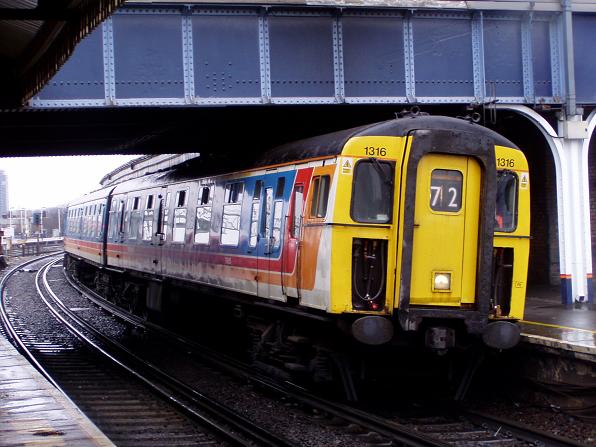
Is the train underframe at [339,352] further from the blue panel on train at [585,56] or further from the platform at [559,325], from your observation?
the blue panel on train at [585,56]

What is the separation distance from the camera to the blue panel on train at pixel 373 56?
14273mm

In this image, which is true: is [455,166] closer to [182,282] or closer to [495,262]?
[495,262]

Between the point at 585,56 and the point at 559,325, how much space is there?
618 cm

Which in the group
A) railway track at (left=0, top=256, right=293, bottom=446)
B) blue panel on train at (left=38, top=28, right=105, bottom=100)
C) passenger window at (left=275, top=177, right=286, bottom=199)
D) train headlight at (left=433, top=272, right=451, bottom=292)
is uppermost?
blue panel on train at (left=38, top=28, right=105, bottom=100)

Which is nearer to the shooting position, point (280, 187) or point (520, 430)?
point (520, 430)

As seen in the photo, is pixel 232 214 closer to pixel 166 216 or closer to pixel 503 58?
pixel 166 216

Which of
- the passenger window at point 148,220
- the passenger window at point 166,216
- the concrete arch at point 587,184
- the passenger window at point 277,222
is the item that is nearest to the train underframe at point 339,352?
the passenger window at point 277,222

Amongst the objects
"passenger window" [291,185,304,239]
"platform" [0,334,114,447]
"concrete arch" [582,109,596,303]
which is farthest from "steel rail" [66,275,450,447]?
"concrete arch" [582,109,596,303]

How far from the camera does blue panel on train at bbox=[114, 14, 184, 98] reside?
13555 millimetres

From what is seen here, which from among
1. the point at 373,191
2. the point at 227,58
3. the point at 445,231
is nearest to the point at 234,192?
the point at 227,58

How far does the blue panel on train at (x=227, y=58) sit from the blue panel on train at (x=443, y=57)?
2.86 meters

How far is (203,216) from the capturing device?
1408 cm

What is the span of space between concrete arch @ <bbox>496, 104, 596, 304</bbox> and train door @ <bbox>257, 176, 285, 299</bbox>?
5819 millimetres

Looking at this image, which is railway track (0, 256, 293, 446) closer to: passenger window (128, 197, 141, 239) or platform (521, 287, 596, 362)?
passenger window (128, 197, 141, 239)
